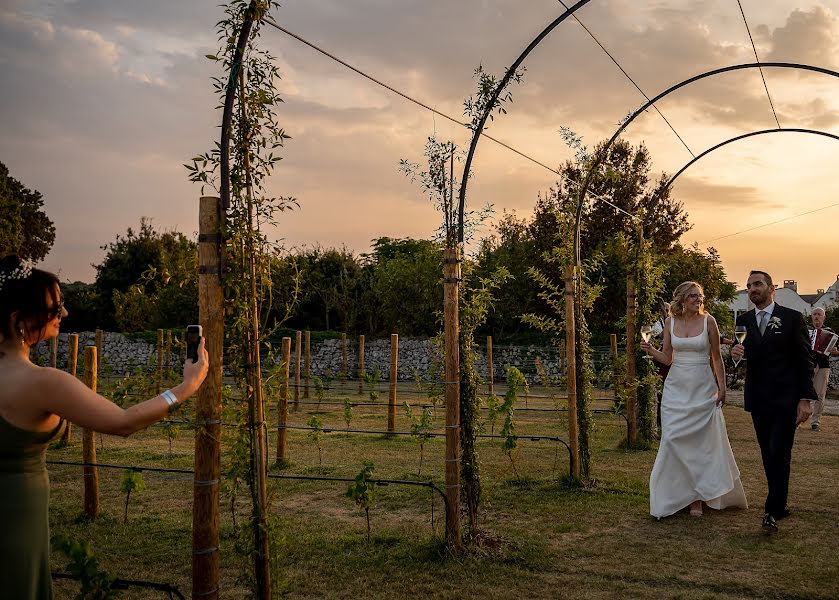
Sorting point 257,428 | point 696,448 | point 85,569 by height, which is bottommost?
point 85,569

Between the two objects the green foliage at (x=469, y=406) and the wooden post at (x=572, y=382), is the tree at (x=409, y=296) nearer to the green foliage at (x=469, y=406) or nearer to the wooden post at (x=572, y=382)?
the wooden post at (x=572, y=382)

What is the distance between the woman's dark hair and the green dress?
33 cm

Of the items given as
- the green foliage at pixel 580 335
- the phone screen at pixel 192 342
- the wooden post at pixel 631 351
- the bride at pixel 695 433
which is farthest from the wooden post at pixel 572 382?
the phone screen at pixel 192 342

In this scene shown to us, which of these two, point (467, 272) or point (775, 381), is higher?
point (467, 272)

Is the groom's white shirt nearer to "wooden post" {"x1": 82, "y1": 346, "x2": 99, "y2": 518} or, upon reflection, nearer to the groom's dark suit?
the groom's dark suit

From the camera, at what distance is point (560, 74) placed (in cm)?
892

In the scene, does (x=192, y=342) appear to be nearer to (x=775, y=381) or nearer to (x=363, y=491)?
(x=363, y=491)

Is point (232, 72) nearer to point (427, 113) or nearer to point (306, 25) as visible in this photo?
point (306, 25)

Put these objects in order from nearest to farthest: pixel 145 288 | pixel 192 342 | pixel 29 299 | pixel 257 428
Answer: pixel 29 299 < pixel 192 342 < pixel 257 428 < pixel 145 288

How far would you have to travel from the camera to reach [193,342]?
2.84 metres

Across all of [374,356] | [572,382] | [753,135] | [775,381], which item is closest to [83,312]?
[374,356]

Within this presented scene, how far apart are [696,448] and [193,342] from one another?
18.1 feet

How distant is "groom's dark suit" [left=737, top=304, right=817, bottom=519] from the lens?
6.08 metres

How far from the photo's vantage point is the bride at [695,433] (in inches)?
270
